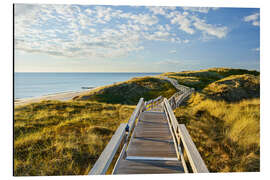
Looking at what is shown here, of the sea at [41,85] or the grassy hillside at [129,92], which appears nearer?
the sea at [41,85]

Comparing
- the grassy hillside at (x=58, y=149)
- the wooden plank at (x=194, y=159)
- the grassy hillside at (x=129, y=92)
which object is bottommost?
the grassy hillside at (x=58, y=149)

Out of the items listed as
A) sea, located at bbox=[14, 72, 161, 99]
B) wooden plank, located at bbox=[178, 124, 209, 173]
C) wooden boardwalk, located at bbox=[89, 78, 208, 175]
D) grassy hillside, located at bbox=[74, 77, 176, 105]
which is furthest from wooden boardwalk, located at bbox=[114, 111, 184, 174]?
grassy hillside, located at bbox=[74, 77, 176, 105]

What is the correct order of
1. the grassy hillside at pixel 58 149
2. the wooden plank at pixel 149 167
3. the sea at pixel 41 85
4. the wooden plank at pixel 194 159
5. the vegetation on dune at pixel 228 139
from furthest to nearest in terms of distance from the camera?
the sea at pixel 41 85, the vegetation on dune at pixel 228 139, the grassy hillside at pixel 58 149, the wooden plank at pixel 149 167, the wooden plank at pixel 194 159

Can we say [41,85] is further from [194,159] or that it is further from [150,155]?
[194,159]

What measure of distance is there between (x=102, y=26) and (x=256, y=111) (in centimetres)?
599

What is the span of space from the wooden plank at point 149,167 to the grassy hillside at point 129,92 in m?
14.8

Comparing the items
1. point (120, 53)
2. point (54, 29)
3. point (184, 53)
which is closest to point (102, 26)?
point (54, 29)

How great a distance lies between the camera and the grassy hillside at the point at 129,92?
18609 mm

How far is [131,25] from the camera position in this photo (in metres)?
5.52

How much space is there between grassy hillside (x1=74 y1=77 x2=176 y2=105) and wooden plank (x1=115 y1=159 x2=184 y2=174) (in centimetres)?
1481

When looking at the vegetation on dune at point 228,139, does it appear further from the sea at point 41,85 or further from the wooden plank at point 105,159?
the sea at point 41,85

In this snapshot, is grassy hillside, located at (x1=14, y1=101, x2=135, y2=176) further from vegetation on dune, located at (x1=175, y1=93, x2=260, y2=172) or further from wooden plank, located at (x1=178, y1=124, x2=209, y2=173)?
vegetation on dune, located at (x1=175, y1=93, x2=260, y2=172)

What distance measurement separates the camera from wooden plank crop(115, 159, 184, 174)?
2.58 m

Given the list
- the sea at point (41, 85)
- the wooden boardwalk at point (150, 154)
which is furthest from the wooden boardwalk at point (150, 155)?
the sea at point (41, 85)
